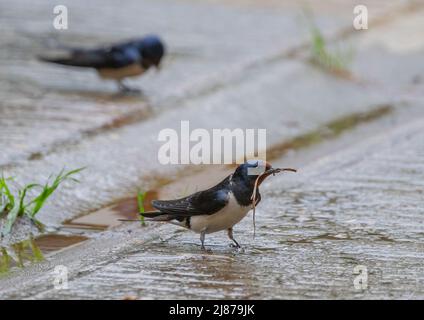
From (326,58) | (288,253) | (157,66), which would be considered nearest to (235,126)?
(157,66)

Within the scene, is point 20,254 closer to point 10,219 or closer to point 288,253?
point 10,219

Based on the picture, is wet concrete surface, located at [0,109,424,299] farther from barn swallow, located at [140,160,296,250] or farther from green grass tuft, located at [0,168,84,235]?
green grass tuft, located at [0,168,84,235]

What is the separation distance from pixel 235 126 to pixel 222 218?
3847 mm

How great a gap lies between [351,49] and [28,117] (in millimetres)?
4187

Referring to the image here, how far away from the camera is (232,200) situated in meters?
5.83

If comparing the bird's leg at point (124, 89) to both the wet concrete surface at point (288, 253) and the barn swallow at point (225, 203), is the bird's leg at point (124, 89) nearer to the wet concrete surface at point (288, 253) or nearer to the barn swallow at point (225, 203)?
the wet concrete surface at point (288, 253)

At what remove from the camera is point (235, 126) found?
969 cm

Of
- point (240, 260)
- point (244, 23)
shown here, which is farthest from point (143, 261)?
point (244, 23)

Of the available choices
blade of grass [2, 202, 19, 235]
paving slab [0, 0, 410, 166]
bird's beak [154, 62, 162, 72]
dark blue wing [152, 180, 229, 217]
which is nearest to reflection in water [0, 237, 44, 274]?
blade of grass [2, 202, 19, 235]

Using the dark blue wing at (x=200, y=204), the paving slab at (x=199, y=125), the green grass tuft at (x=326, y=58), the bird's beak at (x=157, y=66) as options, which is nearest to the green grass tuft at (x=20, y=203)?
the paving slab at (x=199, y=125)

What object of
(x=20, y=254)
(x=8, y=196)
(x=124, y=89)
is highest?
(x=124, y=89)

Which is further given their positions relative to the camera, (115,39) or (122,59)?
(115,39)

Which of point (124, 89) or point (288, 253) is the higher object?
point (124, 89)
